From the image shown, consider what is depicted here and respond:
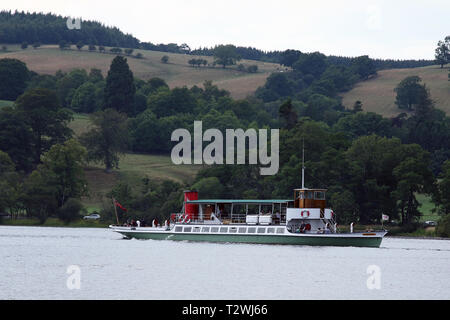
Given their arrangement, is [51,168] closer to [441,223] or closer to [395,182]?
[395,182]

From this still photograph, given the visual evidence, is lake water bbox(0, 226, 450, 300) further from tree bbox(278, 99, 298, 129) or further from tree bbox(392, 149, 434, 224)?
tree bbox(278, 99, 298, 129)

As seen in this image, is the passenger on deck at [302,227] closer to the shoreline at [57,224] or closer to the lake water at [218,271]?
the lake water at [218,271]

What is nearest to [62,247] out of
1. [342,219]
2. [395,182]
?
[342,219]

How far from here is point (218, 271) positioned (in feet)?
250

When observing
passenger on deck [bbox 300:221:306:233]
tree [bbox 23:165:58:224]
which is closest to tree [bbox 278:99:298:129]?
tree [bbox 23:165:58:224]

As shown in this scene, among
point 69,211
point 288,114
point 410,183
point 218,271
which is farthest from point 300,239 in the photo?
point 288,114

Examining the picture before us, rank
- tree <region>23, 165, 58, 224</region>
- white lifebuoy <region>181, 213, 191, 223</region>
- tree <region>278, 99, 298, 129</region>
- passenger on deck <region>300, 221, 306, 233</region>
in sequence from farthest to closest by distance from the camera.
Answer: tree <region>278, 99, 298, 129</region>
tree <region>23, 165, 58, 224</region>
white lifebuoy <region>181, 213, 191, 223</region>
passenger on deck <region>300, 221, 306, 233</region>

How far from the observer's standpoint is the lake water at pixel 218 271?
63156mm

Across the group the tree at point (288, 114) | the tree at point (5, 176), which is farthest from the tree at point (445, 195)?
the tree at point (5, 176)

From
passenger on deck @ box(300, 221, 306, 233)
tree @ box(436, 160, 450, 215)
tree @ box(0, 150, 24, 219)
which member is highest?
passenger on deck @ box(300, 221, 306, 233)

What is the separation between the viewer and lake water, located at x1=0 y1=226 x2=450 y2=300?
207ft
